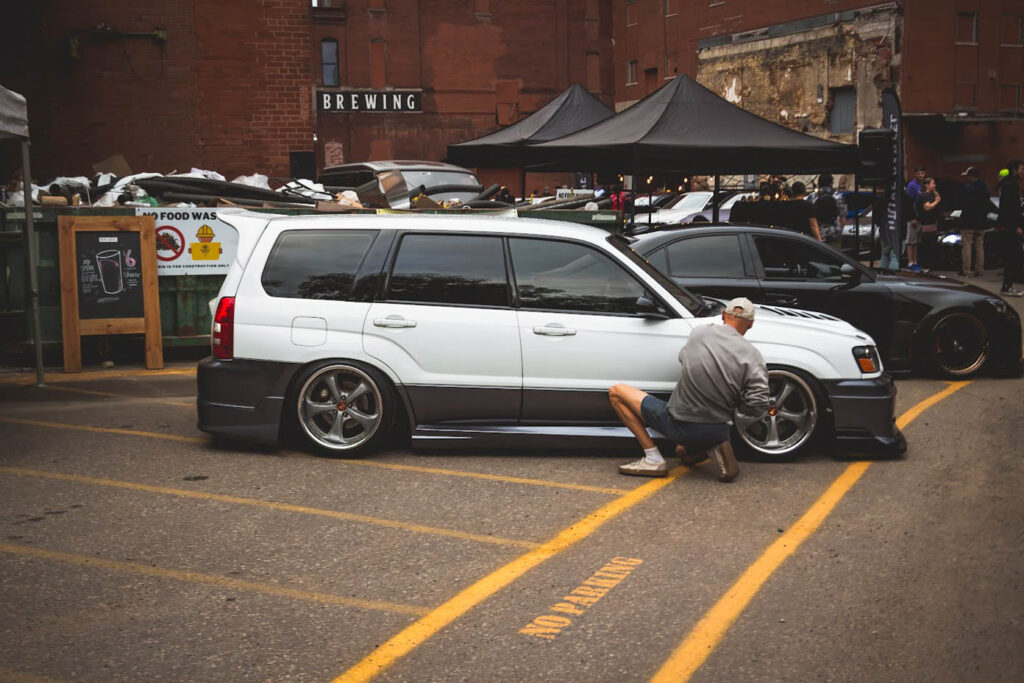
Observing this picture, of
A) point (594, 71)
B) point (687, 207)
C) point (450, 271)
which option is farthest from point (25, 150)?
point (594, 71)

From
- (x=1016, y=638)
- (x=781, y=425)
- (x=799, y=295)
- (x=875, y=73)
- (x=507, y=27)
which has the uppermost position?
(x=507, y=27)

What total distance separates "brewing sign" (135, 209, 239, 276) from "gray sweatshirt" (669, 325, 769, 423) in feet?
20.2

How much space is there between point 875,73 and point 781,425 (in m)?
33.9

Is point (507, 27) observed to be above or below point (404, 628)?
above

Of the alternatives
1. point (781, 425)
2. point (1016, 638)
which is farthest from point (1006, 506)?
point (1016, 638)

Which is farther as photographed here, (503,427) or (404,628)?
(503,427)

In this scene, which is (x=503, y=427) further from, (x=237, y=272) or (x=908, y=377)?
(x=908, y=377)

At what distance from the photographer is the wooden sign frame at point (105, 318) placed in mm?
10672

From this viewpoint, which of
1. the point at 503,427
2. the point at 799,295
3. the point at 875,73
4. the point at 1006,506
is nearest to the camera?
the point at 1006,506

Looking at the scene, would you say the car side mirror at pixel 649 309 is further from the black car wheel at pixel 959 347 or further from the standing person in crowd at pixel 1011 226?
the standing person in crowd at pixel 1011 226

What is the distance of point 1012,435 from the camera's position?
8172mm

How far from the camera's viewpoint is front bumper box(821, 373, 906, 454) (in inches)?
285

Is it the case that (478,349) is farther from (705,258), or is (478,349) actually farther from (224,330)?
(705,258)

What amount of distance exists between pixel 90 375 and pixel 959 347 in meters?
8.35
